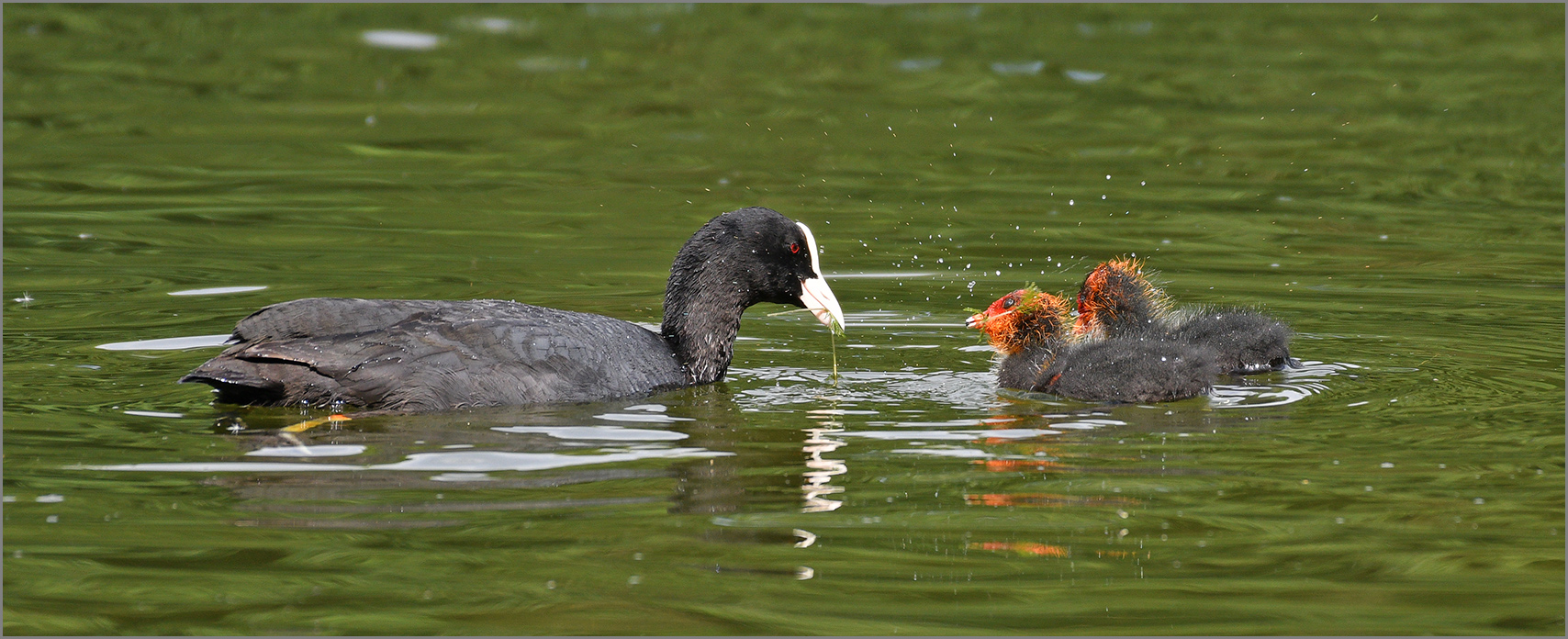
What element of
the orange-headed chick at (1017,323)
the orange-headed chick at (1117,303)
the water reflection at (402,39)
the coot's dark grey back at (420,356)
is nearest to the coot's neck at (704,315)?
the coot's dark grey back at (420,356)

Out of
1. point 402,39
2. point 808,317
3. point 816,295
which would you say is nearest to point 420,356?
point 816,295

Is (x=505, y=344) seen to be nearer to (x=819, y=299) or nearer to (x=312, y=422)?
(x=312, y=422)

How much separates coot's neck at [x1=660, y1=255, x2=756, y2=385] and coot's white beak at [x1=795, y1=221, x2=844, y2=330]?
0.87 feet

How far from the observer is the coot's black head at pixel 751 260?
26.5 ft

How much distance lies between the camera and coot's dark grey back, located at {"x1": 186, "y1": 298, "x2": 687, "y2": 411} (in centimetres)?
688

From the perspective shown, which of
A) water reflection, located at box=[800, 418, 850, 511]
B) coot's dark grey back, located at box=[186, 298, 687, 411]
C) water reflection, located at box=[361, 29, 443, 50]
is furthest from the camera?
water reflection, located at box=[361, 29, 443, 50]

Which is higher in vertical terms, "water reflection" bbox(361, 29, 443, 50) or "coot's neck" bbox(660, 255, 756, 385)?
"water reflection" bbox(361, 29, 443, 50)

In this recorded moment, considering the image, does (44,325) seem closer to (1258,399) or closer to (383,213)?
(383,213)

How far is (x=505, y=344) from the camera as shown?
7.20 meters

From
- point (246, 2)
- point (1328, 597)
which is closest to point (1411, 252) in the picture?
point (1328, 597)

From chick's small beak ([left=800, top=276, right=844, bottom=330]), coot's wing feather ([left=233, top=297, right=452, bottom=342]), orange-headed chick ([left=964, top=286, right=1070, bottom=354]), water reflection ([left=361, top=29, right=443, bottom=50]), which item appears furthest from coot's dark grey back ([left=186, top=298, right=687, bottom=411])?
water reflection ([left=361, top=29, right=443, bottom=50])

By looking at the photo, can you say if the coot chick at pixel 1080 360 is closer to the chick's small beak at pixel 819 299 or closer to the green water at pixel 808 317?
the green water at pixel 808 317

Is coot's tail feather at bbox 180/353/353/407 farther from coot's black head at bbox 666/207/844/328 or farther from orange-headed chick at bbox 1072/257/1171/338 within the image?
orange-headed chick at bbox 1072/257/1171/338

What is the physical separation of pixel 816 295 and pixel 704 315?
1.66ft
